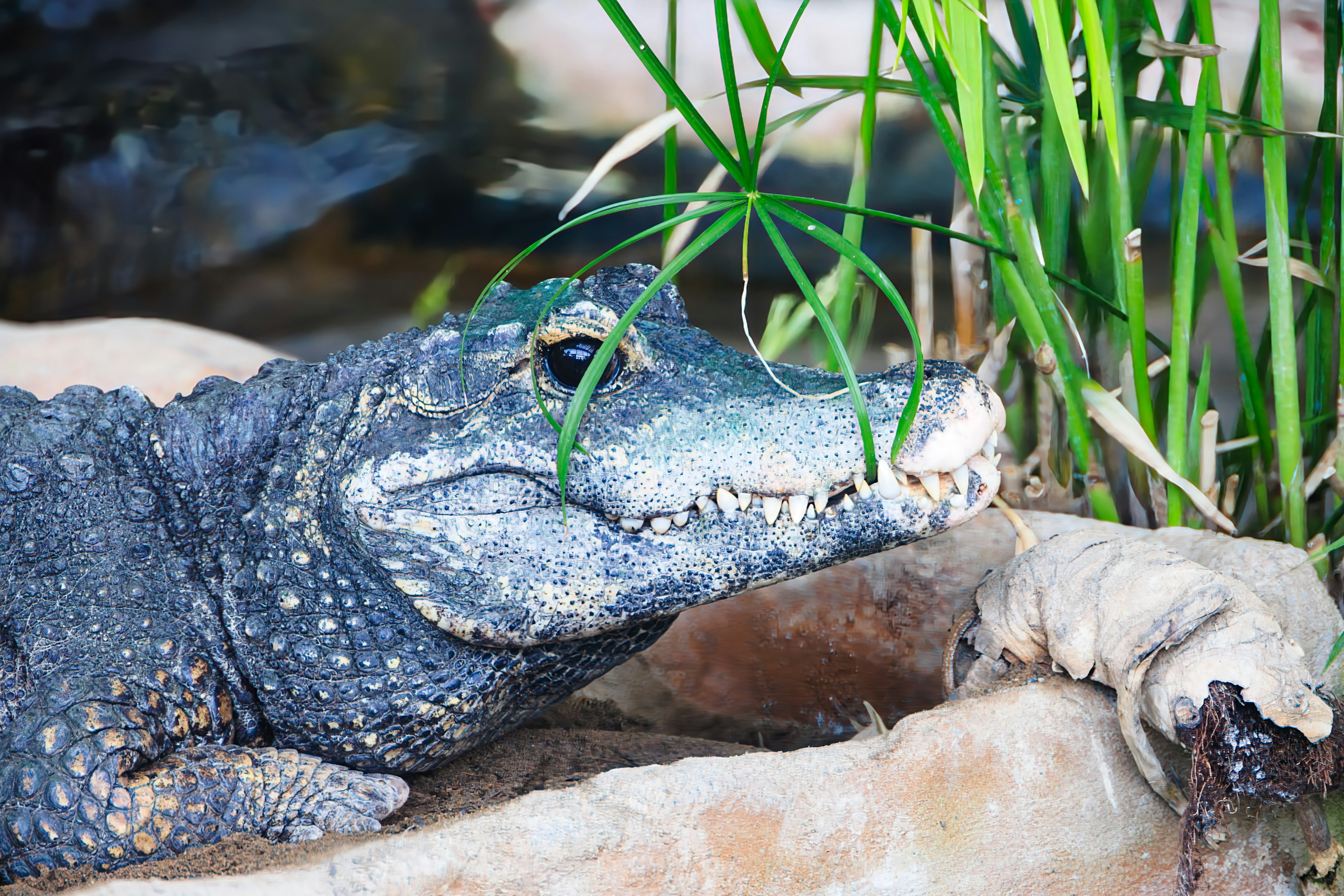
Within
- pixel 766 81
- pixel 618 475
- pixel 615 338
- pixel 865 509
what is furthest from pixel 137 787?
pixel 766 81

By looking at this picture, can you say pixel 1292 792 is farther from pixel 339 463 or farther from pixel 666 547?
pixel 339 463

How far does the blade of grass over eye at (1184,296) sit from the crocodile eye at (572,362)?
1.54 meters

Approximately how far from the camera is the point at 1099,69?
6.26 ft

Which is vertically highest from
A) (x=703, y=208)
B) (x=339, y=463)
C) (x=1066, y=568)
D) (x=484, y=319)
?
(x=703, y=208)

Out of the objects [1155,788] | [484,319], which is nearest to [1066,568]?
[1155,788]

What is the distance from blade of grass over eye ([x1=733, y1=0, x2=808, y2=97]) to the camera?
205cm

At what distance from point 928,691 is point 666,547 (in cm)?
127

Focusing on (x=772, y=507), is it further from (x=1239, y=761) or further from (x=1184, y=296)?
(x=1184, y=296)

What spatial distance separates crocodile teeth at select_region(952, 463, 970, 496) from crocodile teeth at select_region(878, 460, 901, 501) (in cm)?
12

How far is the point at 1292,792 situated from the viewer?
1977 mm

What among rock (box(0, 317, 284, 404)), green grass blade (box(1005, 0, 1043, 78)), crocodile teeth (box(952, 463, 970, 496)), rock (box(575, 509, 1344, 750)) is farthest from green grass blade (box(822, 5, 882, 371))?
rock (box(0, 317, 284, 404))

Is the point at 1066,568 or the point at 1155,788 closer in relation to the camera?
the point at 1155,788

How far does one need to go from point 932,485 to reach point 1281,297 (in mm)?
1325

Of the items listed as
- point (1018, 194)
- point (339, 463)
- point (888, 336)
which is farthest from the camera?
point (888, 336)
